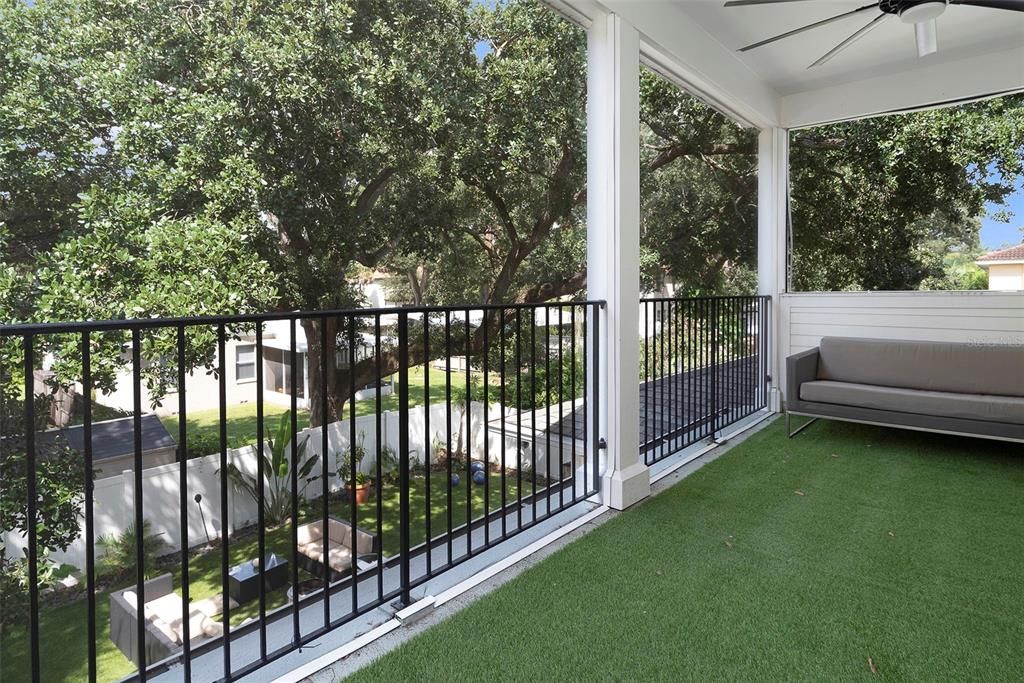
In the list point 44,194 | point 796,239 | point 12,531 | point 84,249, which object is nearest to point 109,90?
point 44,194

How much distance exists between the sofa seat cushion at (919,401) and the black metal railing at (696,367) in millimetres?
494

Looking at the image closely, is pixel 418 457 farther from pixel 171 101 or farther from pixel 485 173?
pixel 171 101

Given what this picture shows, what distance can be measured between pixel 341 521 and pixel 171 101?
1569 mm

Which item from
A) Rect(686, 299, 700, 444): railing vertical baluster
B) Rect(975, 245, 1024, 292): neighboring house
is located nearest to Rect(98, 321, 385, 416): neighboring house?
Rect(686, 299, 700, 444): railing vertical baluster

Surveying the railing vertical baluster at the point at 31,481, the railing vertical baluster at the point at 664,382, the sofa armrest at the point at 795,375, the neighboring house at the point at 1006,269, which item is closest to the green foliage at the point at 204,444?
the railing vertical baluster at the point at 31,481

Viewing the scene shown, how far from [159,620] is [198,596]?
0.47 feet

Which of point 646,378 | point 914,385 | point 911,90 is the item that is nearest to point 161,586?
point 646,378

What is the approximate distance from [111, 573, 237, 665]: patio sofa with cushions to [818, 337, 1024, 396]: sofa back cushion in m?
3.88

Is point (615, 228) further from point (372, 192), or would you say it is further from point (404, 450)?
point (404, 450)

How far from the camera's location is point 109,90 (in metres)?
1.65

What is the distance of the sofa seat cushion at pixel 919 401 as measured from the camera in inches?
121

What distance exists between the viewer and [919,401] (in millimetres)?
3285

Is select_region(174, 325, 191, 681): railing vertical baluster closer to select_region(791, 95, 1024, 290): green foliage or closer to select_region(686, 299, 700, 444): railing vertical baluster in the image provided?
select_region(686, 299, 700, 444): railing vertical baluster

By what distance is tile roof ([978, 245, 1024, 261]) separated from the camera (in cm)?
366
